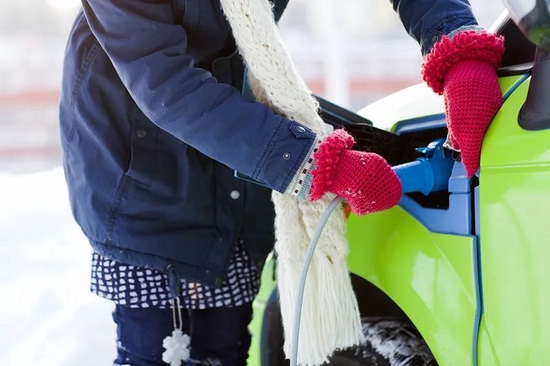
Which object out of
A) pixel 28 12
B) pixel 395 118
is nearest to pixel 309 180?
pixel 395 118

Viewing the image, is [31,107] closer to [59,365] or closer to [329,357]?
[59,365]

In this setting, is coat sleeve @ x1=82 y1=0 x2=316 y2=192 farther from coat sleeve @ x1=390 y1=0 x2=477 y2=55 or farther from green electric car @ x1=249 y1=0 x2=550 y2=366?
coat sleeve @ x1=390 y1=0 x2=477 y2=55

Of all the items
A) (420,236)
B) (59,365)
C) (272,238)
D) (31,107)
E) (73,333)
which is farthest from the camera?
(31,107)

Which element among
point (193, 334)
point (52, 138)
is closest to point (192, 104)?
point (193, 334)

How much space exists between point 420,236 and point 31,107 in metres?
6.52

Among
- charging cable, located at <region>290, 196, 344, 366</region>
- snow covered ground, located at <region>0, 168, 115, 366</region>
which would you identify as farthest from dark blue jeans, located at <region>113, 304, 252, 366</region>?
snow covered ground, located at <region>0, 168, 115, 366</region>

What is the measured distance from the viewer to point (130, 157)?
1.35 metres

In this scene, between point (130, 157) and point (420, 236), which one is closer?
point (420, 236)

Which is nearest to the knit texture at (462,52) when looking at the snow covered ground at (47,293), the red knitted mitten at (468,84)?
the red knitted mitten at (468,84)

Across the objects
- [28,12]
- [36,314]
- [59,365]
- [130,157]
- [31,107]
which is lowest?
[59,365]

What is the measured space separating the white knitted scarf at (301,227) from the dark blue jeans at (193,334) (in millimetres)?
353

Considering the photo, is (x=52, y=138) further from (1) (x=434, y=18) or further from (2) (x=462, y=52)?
(2) (x=462, y=52)

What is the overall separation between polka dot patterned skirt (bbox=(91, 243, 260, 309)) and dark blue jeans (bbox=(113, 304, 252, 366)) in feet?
0.09

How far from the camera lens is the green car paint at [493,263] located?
0.91 meters
